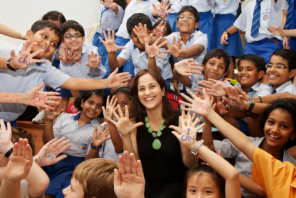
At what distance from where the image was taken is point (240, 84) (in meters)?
2.38

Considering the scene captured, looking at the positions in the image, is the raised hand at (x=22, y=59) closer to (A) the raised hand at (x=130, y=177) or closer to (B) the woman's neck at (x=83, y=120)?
(B) the woman's neck at (x=83, y=120)

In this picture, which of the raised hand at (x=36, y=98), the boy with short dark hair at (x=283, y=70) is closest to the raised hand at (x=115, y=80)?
the raised hand at (x=36, y=98)

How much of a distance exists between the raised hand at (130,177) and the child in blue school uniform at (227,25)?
7.67ft

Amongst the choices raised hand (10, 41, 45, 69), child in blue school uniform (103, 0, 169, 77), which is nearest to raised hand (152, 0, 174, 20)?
child in blue school uniform (103, 0, 169, 77)

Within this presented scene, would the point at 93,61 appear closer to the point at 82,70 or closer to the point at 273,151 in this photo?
the point at 82,70

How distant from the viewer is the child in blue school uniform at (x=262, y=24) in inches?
108

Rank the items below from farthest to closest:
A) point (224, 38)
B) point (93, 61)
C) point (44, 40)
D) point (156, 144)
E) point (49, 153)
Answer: point (224, 38) < point (93, 61) < point (44, 40) < point (156, 144) < point (49, 153)

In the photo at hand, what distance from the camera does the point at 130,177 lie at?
43.2 inches

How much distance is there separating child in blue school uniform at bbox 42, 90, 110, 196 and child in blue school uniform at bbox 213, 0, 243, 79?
1.72m

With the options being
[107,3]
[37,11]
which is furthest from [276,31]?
[37,11]

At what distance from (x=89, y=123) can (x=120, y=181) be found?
117 centimetres

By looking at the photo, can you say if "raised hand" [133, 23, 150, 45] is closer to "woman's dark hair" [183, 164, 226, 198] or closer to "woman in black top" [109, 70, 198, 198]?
"woman in black top" [109, 70, 198, 198]

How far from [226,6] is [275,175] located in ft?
8.04

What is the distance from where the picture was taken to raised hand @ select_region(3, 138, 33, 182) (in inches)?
42.8
